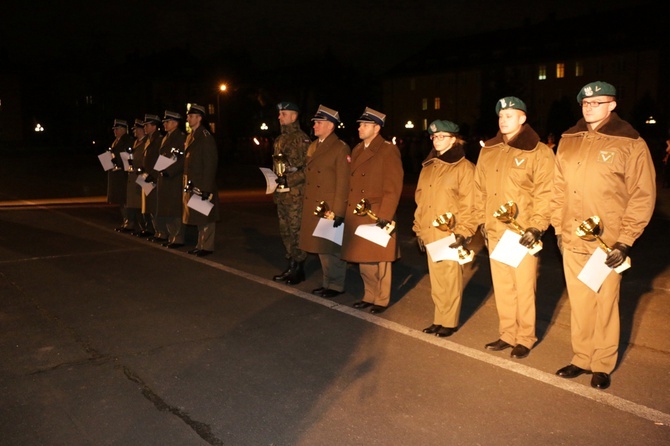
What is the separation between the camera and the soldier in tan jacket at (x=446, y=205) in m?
5.94

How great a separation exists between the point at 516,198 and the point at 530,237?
1.26ft

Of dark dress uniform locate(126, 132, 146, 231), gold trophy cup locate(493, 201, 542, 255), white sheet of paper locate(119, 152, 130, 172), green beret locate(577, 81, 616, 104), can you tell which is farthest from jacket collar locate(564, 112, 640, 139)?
white sheet of paper locate(119, 152, 130, 172)

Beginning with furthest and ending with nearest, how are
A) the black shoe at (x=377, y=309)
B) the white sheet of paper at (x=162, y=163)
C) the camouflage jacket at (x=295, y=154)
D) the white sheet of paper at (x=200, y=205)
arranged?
the white sheet of paper at (x=162, y=163) < the white sheet of paper at (x=200, y=205) < the camouflage jacket at (x=295, y=154) < the black shoe at (x=377, y=309)

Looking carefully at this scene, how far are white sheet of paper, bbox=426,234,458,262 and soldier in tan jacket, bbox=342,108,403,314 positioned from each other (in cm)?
82

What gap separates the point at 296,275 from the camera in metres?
8.55

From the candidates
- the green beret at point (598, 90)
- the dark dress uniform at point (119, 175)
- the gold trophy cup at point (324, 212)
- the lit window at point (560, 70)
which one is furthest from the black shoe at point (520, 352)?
the lit window at point (560, 70)

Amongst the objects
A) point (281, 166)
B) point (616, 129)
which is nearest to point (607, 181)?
point (616, 129)

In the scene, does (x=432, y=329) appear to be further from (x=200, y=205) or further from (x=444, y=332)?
(x=200, y=205)

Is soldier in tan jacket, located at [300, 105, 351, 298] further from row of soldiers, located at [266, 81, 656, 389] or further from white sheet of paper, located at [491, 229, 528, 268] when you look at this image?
white sheet of paper, located at [491, 229, 528, 268]

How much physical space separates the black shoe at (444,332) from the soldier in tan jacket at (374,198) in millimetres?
986

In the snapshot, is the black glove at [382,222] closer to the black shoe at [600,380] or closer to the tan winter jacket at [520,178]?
the tan winter jacket at [520,178]

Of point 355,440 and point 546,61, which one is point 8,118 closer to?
point 546,61

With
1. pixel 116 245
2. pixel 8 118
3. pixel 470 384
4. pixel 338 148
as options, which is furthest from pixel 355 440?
pixel 8 118

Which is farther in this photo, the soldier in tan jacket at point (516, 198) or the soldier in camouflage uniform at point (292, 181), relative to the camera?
the soldier in camouflage uniform at point (292, 181)
